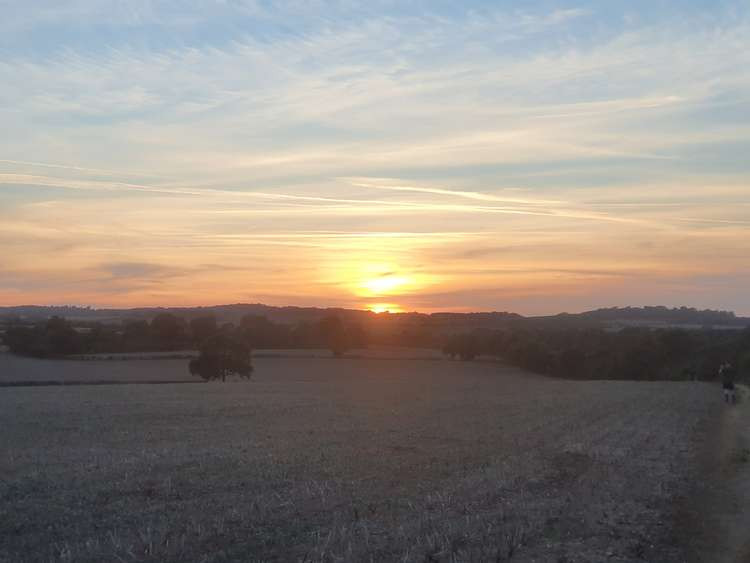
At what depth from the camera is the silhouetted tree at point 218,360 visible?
230 feet

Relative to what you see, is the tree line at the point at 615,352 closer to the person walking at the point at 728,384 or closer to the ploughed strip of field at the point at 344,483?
the person walking at the point at 728,384

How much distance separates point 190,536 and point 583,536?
5.08m

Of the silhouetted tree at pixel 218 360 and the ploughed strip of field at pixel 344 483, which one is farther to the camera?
the silhouetted tree at pixel 218 360

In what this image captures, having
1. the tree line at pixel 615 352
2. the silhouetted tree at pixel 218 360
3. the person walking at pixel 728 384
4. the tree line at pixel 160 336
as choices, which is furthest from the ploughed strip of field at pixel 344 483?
the tree line at pixel 160 336

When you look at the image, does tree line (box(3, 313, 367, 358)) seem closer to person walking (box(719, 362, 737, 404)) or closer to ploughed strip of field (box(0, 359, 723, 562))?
person walking (box(719, 362, 737, 404))

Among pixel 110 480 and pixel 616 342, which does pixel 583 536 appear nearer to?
pixel 110 480

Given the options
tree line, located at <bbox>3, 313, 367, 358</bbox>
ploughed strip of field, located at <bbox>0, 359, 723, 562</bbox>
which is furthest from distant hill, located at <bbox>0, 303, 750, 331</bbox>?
ploughed strip of field, located at <bbox>0, 359, 723, 562</bbox>

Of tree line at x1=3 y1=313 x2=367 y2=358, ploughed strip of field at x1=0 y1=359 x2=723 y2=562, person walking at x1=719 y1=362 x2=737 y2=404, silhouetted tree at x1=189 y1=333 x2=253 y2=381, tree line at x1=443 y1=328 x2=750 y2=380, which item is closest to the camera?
ploughed strip of field at x1=0 y1=359 x2=723 y2=562

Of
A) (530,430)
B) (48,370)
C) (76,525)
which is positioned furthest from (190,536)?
(48,370)

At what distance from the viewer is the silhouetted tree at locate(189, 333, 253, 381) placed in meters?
70.1

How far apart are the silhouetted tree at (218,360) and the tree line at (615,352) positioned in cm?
2621

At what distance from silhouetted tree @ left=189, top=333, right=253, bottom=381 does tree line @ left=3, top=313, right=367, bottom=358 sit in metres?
8.58

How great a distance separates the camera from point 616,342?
8469 centimetres

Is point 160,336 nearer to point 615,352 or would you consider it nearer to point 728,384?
point 615,352
